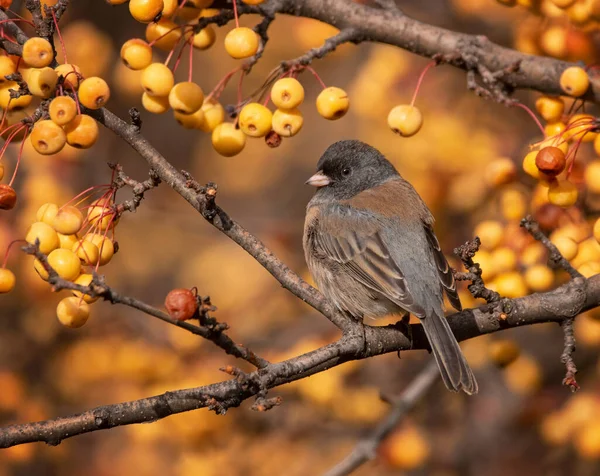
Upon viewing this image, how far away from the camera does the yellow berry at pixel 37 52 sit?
2.14 metres

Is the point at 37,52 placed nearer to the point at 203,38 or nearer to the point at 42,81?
the point at 42,81

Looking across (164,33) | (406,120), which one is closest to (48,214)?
(164,33)

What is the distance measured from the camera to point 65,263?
2.15 m

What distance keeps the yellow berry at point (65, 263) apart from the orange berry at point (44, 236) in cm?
5

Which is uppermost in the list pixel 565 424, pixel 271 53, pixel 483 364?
pixel 271 53

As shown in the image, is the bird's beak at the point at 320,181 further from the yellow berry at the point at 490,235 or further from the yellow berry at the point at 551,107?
A: the yellow berry at the point at 551,107

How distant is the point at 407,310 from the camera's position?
3.14m

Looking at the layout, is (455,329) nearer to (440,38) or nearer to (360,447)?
(360,447)

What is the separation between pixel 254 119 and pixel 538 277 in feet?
4.11

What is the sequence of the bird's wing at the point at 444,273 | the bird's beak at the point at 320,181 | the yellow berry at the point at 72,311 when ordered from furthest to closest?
1. the bird's beak at the point at 320,181
2. the bird's wing at the point at 444,273
3. the yellow berry at the point at 72,311

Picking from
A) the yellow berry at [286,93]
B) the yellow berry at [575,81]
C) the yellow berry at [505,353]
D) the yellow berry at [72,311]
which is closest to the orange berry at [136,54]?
the yellow berry at [286,93]

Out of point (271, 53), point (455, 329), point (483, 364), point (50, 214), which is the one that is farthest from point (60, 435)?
point (271, 53)

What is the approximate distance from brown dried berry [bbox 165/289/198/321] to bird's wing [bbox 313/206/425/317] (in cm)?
134

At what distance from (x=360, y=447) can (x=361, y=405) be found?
47cm
